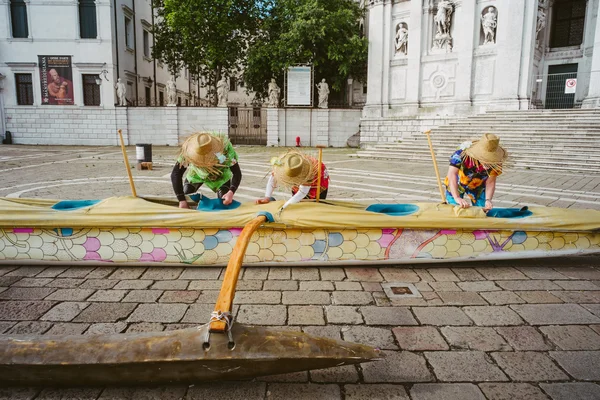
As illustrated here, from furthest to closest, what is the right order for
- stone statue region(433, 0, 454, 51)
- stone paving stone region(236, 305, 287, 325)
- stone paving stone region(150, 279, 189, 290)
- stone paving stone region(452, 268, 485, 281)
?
stone statue region(433, 0, 454, 51) → stone paving stone region(452, 268, 485, 281) → stone paving stone region(150, 279, 189, 290) → stone paving stone region(236, 305, 287, 325)

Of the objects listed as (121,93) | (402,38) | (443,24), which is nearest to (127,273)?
(443,24)

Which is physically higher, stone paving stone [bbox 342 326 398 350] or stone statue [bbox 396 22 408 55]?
stone statue [bbox 396 22 408 55]

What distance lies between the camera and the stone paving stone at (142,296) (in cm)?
352

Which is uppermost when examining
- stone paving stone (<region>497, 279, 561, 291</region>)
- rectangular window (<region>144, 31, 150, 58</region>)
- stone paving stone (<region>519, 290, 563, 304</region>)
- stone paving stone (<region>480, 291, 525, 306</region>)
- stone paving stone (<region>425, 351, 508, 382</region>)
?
rectangular window (<region>144, 31, 150, 58</region>)

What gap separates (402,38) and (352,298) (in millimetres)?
21366

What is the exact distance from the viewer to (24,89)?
26.2 metres

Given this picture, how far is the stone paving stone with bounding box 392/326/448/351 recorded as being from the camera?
9.29ft

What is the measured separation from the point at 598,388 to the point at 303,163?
9.62ft

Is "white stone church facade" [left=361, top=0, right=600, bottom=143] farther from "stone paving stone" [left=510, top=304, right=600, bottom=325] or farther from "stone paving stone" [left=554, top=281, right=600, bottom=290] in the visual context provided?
"stone paving stone" [left=510, top=304, right=600, bottom=325]

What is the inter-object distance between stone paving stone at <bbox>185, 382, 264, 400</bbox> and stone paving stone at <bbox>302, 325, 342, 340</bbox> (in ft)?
2.14

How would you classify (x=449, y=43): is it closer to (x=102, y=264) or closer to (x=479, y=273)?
(x=479, y=273)

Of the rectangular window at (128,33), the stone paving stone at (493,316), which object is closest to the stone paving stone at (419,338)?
the stone paving stone at (493,316)

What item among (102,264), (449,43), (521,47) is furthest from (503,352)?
(449,43)

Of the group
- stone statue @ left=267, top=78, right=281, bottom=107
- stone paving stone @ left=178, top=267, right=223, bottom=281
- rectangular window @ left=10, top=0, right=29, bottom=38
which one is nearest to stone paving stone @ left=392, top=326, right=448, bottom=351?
stone paving stone @ left=178, top=267, right=223, bottom=281
